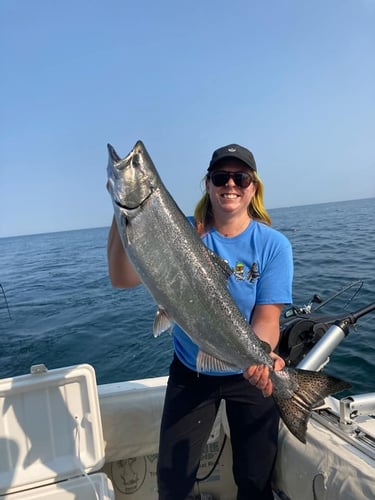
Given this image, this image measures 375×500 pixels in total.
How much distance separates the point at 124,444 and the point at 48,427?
0.82 m

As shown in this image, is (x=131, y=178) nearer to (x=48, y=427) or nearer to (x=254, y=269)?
(x=254, y=269)

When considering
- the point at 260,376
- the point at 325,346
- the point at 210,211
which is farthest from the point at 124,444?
the point at 210,211

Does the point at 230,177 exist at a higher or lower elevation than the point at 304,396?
higher

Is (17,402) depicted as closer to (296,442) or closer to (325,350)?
(296,442)

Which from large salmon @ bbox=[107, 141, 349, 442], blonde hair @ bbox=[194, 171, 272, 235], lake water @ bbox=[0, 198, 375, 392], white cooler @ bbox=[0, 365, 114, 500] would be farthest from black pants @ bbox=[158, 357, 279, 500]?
lake water @ bbox=[0, 198, 375, 392]

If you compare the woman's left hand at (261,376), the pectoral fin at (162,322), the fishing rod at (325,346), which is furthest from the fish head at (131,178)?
the fishing rod at (325,346)

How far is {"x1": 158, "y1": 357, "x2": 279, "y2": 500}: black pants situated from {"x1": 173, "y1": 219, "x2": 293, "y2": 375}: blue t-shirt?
0.58ft

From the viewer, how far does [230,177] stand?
2746mm

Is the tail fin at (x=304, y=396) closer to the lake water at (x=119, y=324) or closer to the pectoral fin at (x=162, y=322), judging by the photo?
the pectoral fin at (x=162, y=322)

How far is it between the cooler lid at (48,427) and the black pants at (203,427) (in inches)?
34.3

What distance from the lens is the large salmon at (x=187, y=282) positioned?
239cm

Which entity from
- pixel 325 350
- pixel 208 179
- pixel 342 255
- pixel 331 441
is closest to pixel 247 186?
pixel 208 179

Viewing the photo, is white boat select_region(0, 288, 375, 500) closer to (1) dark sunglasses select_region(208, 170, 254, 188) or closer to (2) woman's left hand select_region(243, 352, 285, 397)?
(2) woman's left hand select_region(243, 352, 285, 397)

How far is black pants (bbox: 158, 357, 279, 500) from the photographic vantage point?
9.56ft
